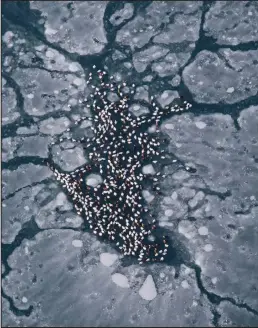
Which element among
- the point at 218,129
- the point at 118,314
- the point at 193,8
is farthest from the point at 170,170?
the point at 193,8

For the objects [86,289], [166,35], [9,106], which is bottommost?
[86,289]

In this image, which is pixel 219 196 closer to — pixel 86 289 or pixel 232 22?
pixel 86 289

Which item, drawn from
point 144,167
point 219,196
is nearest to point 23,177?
point 144,167

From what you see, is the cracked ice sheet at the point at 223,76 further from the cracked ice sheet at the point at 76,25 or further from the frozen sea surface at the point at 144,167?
the cracked ice sheet at the point at 76,25

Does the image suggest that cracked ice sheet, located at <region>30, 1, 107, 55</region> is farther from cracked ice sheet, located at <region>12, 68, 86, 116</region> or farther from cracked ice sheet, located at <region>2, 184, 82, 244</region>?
cracked ice sheet, located at <region>2, 184, 82, 244</region>

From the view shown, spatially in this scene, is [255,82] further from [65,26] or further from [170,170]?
[65,26]

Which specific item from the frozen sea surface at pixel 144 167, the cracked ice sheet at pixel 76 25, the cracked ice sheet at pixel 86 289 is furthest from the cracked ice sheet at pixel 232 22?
the cracked ice sheet at pixel 86 289

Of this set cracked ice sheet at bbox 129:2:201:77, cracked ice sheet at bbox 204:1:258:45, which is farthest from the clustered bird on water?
cracked ice sheet at bbox 204:1:258:45
